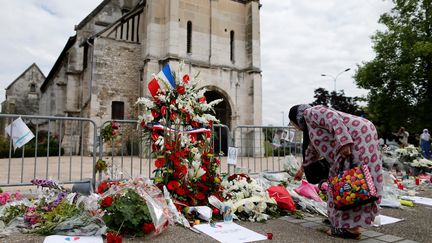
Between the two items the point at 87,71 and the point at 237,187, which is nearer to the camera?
the point at 237,187

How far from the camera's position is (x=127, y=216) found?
11.8ft

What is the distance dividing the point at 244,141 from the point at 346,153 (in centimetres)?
474

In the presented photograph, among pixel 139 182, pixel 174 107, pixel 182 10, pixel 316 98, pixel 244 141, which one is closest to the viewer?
pixel 139 182

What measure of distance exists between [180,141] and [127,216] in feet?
5.15

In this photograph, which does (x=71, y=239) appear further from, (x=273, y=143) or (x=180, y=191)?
(x=273, y=143)

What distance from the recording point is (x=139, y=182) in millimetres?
4211

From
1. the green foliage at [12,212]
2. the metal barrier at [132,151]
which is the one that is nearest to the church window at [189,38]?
the metal barrier at [132,151]

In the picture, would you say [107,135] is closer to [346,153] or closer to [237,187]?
[237,187]

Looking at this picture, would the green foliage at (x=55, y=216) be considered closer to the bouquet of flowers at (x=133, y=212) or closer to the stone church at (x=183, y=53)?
the bouquet of flowers at (x=133, y=212)

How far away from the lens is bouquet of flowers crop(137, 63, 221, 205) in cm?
471

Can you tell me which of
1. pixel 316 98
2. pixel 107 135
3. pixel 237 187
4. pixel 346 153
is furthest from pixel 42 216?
pixel 316 98

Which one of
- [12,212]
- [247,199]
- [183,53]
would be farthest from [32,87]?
[247,199]

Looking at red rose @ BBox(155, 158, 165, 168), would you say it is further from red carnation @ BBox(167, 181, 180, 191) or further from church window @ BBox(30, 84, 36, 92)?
church window @ BBox(30, 84, 36, 92)

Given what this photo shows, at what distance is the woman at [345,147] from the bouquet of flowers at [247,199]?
3.57ft
